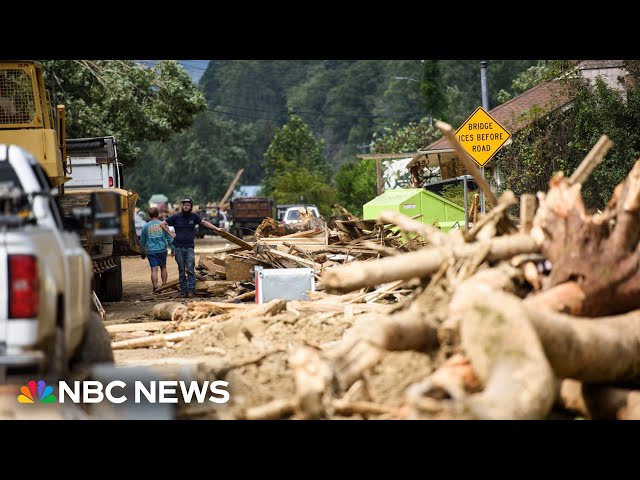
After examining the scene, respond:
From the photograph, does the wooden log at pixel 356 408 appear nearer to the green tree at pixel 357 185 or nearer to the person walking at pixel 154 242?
the person walking at pixel 154 242

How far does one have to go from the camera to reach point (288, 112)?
374 ft

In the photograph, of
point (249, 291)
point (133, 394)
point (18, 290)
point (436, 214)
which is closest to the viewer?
point (18, 290)

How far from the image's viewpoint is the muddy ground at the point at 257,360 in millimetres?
8219

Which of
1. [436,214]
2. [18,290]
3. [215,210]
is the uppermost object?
[18,290]

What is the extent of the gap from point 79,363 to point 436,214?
666 inches

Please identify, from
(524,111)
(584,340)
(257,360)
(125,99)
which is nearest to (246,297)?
(257,360)

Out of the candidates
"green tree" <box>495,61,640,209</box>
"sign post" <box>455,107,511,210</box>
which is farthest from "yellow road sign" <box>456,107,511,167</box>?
"green tree" <box>495,61,640,209</box>

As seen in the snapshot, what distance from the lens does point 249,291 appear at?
19438 millimetres

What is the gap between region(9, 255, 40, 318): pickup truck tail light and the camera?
6.57 meters

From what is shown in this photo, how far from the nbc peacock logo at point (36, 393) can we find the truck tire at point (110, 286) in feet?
46.9

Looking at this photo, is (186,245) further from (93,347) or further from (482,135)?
(93,347)

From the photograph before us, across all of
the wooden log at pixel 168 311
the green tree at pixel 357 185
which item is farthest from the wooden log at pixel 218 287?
the green tree at pixel 357 185

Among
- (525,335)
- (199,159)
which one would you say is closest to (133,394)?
(525,335)
